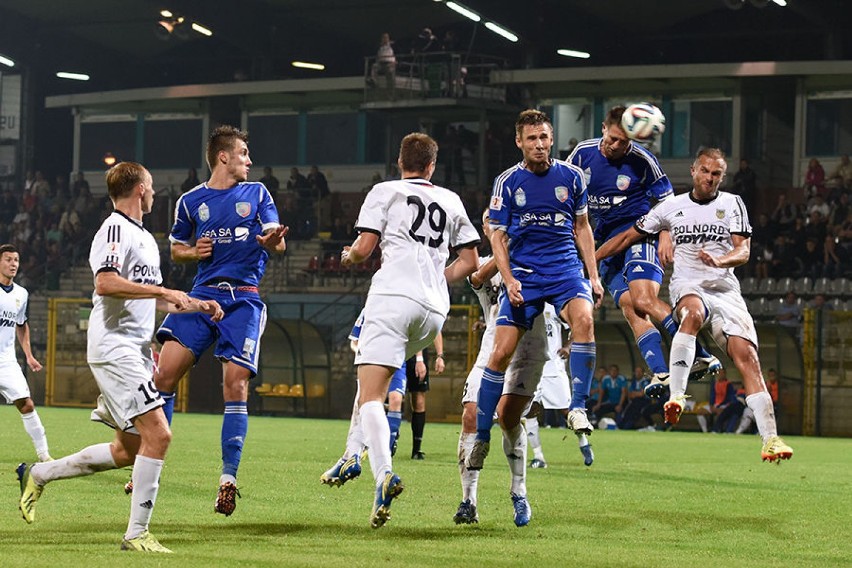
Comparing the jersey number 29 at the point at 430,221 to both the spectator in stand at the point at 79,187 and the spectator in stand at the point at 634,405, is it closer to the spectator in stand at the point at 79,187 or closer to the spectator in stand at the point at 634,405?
the spectator in stand at the point at 634,405

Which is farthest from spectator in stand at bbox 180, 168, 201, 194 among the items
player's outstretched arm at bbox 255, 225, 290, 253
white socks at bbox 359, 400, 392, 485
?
white socks at bbox 359, 400, 392, 485

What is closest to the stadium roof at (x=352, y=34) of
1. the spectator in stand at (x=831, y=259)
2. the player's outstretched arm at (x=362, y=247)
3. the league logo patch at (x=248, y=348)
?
the spectator in stand at (x=831, y=259)

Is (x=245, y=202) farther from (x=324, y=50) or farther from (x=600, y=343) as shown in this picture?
(x=324, y=50)

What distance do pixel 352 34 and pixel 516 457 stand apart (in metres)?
35.8

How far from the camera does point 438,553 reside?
766 centimetres

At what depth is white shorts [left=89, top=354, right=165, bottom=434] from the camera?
764 cm

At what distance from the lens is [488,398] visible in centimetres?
938

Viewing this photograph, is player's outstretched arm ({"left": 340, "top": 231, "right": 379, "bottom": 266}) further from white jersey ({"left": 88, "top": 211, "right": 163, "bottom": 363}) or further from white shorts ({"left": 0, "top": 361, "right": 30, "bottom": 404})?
white shorts ({"left": 0, "top": 361, "right": 30, "bottom": 404})

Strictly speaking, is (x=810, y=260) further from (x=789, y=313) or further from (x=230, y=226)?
(x=230, y=226)

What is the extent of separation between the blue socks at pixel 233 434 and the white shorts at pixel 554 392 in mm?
7429

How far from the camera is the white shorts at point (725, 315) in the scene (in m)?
11.2

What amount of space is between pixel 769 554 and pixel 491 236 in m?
3.15

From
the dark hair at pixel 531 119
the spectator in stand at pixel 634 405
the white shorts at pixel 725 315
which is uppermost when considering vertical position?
the dark hair at pixel 531 119

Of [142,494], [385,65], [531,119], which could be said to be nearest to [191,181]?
[385,65]
